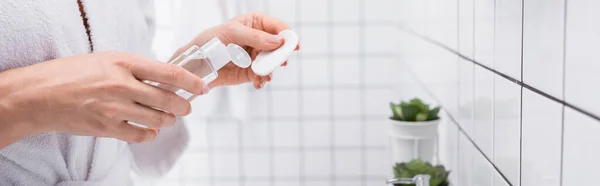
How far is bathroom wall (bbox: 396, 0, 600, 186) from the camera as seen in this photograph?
16.9 inches

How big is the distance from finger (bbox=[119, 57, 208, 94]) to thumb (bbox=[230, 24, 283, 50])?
0.19 meters

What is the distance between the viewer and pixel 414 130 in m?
1.00

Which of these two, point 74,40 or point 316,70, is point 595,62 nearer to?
point 74,40

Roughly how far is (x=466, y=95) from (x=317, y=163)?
124cm

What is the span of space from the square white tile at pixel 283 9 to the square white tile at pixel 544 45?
56.8 inches

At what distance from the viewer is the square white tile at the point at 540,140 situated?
49 cm

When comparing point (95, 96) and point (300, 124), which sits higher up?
point (95, 96)

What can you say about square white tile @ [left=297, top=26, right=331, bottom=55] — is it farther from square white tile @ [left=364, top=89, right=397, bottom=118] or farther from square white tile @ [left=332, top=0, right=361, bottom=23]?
square white tile @ [left=364, top=89, right=397, bottom=118]

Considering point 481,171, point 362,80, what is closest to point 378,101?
point 362,80

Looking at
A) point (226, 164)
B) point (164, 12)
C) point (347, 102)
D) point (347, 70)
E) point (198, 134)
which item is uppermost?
point (164, 12)

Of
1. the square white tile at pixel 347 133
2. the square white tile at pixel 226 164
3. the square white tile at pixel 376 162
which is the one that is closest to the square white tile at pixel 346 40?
the square white tile at pixel 347 133

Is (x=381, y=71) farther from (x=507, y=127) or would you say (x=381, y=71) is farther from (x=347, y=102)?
(x=507, y=127)

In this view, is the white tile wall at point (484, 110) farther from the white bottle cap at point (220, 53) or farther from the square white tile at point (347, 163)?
the square white tile at point (347, 163)

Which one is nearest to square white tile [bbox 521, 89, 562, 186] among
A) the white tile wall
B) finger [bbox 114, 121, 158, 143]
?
the white tile wall
